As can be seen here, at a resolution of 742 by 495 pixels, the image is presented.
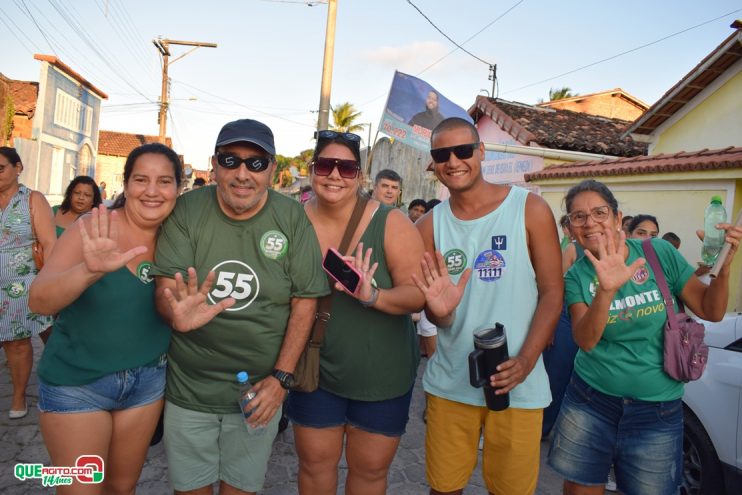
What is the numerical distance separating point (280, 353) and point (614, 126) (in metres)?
17.0

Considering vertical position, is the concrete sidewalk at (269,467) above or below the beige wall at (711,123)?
below

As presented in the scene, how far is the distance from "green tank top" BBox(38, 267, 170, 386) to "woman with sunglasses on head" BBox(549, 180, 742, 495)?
207cm

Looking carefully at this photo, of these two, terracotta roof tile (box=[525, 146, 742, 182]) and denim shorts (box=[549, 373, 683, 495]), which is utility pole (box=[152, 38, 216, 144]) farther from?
denim shorts (box=[549, 373, 683, 495])

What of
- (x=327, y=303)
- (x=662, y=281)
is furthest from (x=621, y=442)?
(x=327, y=303)

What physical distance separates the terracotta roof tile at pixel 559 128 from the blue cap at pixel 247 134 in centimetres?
1225

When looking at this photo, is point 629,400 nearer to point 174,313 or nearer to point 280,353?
point 280,353

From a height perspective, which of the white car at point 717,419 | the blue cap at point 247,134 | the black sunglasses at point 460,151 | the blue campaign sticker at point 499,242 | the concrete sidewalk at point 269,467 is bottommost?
the concrete sidewalk at point 269,467

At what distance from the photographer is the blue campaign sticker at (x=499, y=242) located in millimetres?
2441

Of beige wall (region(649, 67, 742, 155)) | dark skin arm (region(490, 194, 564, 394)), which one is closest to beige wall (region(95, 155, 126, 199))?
beige wall (region(649, 67, 742, 155))

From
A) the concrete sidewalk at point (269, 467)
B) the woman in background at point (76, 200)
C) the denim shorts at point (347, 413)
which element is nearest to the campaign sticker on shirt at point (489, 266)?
the denim shorts at point (347, 413)

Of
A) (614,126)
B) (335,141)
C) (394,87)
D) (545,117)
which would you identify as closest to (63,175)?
(394,87)

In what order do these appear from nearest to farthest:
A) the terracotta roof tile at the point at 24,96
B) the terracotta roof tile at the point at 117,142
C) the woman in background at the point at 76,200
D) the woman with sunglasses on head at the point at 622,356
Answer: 1. the woman with sunglasses on head at the point at 622,356
2. the woman in background at the point at 76,200
3. the terracotta roof tile at the point at 24,96
4. the terracotta roof tile at the point at 117,142

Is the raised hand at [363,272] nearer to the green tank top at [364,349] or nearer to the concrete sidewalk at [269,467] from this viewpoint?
the green tank top at [364,349]

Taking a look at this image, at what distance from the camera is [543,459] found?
167 inches
